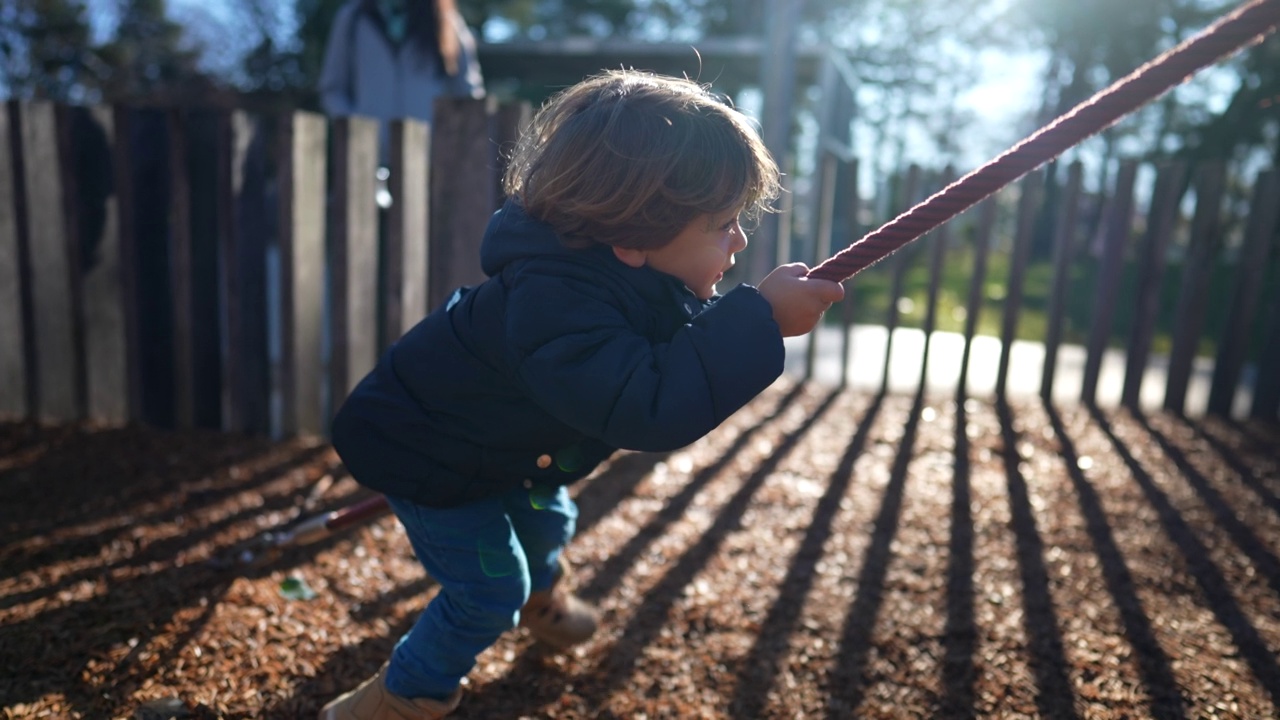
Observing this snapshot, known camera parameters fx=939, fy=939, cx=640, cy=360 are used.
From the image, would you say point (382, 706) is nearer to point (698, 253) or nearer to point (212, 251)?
point (698, 253)

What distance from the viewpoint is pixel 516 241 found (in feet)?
5.84

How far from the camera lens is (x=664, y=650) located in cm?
254

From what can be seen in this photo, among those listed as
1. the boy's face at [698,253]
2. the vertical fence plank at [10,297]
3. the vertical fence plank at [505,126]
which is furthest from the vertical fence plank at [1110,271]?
the vertical fence plank at [10,297]

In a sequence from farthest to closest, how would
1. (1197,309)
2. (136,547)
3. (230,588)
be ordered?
(1197,309), (136,547), (230,588)

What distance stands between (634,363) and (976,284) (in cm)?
461

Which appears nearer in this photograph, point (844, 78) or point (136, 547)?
point (136, 547)

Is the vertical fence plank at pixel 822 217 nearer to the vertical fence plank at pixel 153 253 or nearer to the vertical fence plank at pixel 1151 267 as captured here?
the vertical fence plank at pixel 1151 267

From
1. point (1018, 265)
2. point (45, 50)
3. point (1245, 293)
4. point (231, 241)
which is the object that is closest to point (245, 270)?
point (231, 241)

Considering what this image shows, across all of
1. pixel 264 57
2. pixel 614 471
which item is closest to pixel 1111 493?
pixel 614 471

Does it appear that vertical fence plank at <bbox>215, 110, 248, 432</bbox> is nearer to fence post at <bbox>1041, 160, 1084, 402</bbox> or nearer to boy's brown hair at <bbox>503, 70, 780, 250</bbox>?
boy's brown hair at <bbox>503, 70, 780, 250</bbox>

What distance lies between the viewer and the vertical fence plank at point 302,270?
402cm

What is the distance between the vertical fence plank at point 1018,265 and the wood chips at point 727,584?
3.46ft

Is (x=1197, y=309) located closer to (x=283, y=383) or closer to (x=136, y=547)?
(x=283, y=383)

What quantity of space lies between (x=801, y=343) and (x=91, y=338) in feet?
16.6
